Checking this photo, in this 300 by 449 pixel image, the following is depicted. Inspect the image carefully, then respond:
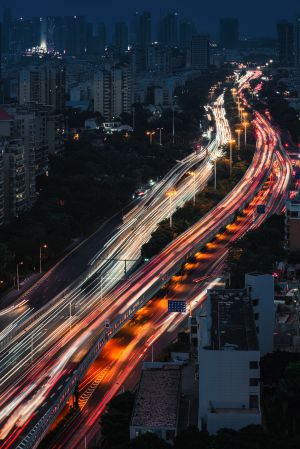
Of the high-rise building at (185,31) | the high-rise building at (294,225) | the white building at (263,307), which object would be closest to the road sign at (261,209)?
the high-rise building at (294,225)

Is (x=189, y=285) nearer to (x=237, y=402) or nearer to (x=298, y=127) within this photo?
(x=237, y=402)

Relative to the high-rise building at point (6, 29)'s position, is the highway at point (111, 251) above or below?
below

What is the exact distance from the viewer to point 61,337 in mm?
10695

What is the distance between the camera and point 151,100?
39.7 metres

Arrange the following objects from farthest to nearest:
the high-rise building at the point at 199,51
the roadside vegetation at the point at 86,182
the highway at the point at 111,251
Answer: the high-rise building at the point at 199,51
the roadside vegetation at the point at 86,182
the highway at the point at 111,251

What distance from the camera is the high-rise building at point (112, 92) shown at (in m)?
33.9

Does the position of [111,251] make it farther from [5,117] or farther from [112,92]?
[112,92]

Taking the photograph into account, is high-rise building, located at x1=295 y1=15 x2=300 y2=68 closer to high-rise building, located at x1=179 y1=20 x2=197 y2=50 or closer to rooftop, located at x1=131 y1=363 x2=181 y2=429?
high-rise building, located at x1=179 y1=20 x2=197 y2=50

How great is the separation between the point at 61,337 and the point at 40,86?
21126 mm

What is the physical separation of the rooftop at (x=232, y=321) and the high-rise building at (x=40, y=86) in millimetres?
20900

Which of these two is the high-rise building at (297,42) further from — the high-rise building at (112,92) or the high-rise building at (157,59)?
the high-rise building at (112,92)

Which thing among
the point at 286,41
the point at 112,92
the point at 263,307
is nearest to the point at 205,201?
the point at 263,307

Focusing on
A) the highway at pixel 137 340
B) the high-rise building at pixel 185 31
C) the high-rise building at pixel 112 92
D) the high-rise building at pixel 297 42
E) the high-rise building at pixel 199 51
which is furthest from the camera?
the high-rise building at pixel 185 31

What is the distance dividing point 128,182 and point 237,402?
13383 mm
